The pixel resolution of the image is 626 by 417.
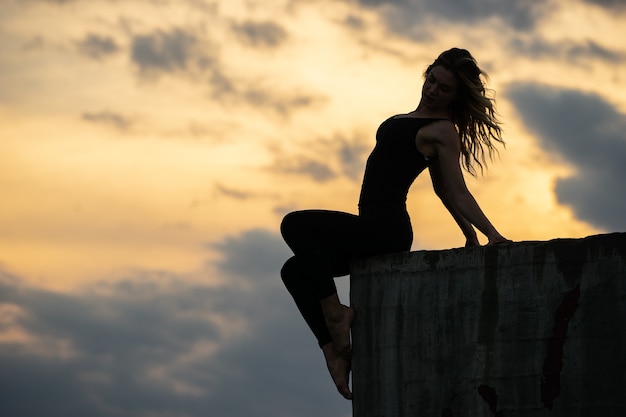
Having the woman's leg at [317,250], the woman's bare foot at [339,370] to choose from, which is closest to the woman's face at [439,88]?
the woman's leg at [317,250]

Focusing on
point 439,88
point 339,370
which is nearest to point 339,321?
point 339,370

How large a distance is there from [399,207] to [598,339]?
1624mm

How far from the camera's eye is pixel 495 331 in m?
6.95

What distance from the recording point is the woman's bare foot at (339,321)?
7.61 metres

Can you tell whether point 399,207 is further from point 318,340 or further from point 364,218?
point 318,340

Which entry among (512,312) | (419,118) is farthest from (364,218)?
(512,312)

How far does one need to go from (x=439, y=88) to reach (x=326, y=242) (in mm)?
1182

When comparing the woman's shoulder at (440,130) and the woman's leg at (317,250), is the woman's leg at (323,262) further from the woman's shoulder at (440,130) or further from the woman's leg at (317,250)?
the woman's shoulder at (440,130)

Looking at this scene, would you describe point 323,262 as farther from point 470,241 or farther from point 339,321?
point 470,241

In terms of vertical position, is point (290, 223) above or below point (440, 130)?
below

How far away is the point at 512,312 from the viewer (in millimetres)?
6906

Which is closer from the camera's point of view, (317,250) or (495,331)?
(495,331)

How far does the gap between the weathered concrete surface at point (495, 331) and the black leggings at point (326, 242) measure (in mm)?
152

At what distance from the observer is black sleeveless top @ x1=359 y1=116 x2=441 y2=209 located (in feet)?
25.1
